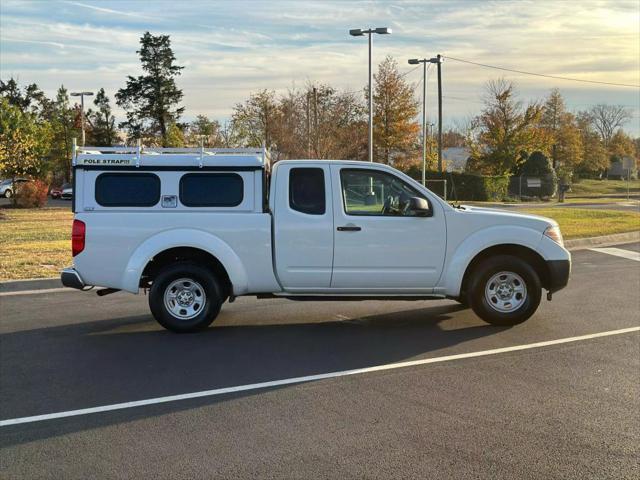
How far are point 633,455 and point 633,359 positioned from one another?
2426mm

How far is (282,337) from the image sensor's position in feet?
23.6

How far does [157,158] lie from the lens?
7324mm

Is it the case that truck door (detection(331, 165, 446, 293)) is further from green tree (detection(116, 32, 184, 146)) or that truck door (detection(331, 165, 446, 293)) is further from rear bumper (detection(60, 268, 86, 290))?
green tree (detection(116, 32, 184, 146))

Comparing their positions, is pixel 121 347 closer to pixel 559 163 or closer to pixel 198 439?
pixel 198 439

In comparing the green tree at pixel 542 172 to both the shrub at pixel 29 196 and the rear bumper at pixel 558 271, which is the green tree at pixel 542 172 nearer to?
the shrub at pixel 29 196

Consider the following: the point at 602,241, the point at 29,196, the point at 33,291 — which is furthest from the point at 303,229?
the point at 29,196

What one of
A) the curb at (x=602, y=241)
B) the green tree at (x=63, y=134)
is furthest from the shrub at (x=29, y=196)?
the curb at (x=602, y=241)

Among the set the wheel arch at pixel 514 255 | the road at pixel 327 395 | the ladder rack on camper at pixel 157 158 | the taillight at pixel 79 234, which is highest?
the ladder rack on camper at pixel 157 158

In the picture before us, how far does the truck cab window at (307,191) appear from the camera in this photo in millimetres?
7387

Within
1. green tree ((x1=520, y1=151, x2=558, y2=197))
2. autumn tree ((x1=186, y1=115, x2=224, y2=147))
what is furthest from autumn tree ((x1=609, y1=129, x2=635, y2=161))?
autumn tree ((x1=186, y1=115, x2=224, y2=147))

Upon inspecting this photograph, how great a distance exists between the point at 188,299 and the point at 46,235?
12.2 meters

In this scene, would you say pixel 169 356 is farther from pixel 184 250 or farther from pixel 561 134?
pixel 561 134

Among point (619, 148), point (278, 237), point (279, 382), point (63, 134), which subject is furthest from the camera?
point (619, 148)

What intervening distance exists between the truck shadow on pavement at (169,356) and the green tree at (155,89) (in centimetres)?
4978
